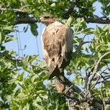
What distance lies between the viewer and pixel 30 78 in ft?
7.95

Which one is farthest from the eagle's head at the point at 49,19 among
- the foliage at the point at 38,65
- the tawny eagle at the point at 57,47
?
the tawny eagle at the point at 57,47

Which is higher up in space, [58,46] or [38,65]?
[58,46]

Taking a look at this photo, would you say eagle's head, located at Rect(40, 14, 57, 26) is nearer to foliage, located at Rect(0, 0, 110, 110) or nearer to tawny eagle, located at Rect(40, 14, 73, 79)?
foliage, located at Rect(0, 0, 110, 110)

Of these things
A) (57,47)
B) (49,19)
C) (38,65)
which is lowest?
(38,65)

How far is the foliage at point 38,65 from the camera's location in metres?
2.39

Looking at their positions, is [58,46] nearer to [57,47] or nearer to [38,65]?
A: [57,47]

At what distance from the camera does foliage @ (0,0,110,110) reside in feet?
7.84

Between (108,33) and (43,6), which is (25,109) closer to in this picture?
(108,33)

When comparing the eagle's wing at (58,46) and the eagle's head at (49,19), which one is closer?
the eagle's wing at (58,46)

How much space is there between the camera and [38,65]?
275cm

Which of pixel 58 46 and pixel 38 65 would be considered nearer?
pixel 58 46

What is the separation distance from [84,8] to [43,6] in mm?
1715

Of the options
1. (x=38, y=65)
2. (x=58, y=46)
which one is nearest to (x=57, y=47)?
(x=58, y=46)

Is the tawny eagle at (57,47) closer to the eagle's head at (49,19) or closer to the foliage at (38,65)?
the foliage at (38,65)
